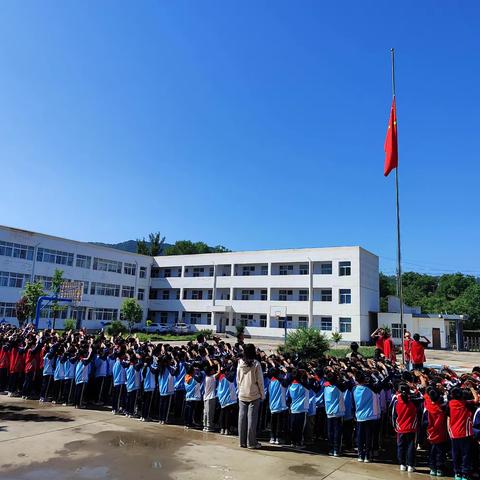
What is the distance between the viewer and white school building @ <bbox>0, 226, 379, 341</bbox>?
126 ft

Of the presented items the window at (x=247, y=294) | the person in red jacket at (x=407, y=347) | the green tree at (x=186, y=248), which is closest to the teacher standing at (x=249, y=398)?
the person in red jacket at (x=407, y=347)

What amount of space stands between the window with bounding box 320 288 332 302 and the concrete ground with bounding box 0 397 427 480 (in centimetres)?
3444

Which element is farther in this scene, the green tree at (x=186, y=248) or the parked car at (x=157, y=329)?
the green tree at (x=186, y=248)

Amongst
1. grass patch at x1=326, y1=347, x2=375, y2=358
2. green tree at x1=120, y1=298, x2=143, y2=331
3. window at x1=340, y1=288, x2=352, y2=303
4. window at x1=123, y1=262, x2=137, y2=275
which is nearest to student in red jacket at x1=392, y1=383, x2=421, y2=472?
grass patch at x1=326, y1=347, x2=375, y2=358

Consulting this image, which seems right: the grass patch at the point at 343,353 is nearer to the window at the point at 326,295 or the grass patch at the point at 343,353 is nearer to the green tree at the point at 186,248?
the window at the point at 326,295

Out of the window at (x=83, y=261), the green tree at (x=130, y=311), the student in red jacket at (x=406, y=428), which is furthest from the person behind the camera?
the window at (x=83, y=261)

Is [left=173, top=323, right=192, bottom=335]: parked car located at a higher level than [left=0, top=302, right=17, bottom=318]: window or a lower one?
lower

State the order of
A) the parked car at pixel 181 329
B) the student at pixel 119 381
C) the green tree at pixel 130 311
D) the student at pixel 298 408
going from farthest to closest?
the parked car at pixel 181 329, the green tree at pixel 130 311, the student at pixel 119 381, the student at pixel 298 408

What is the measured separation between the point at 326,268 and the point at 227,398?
34799 millimetres

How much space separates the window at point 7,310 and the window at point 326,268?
2762cm

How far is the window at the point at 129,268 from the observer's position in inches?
1928

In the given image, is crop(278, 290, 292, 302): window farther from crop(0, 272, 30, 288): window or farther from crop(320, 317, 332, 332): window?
crop(0, 272, 30, 288): window

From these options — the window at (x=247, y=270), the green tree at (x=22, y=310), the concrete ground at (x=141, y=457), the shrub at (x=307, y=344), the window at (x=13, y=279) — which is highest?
the window at (x=247, y=270)

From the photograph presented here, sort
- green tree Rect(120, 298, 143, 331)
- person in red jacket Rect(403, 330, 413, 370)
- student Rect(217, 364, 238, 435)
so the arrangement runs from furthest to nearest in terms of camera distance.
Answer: green tree Rect(120, 298, 143, 331) → person in red jacket Rect(403, 330, 413, 370) → student Rect(217, 364, 238, 435)
